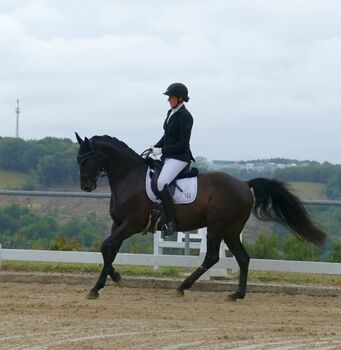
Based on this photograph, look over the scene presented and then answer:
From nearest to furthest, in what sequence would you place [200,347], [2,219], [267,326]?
[200,347] < [267,326] < [2,219]

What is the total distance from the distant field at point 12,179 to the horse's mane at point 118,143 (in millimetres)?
7028

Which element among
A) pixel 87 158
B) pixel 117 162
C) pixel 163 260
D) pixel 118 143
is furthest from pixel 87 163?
pixel 163 260

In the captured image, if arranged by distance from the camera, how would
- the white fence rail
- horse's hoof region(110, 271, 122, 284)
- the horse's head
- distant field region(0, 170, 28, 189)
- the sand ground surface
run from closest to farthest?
1. the sand ground surface
2. the horse's head
3. horse's hoof region(110, 271, 122, 284)
4. the white fence rail
5. distant field region(0, 170, 28, 189)

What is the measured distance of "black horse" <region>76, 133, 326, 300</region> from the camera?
12820mm

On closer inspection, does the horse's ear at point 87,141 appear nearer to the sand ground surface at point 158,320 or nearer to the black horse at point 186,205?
the black horse at point 186,205

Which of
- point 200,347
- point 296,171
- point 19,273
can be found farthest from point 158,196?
point 296,171

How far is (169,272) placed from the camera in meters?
14.7

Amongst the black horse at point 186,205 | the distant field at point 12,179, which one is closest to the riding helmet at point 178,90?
the black horse at point 186,205

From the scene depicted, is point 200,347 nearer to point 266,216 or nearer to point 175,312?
point 175,312

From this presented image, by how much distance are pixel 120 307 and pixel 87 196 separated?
149 inches

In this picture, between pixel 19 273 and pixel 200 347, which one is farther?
pixel 19 273

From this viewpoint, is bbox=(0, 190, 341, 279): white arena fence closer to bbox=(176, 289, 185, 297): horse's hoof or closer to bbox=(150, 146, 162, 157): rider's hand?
bbox=(176, 289, 185, 297): horse's hoof

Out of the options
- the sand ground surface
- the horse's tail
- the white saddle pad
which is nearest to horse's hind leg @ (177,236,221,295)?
the sand ground surface

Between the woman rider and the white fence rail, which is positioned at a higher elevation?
the woman rider
